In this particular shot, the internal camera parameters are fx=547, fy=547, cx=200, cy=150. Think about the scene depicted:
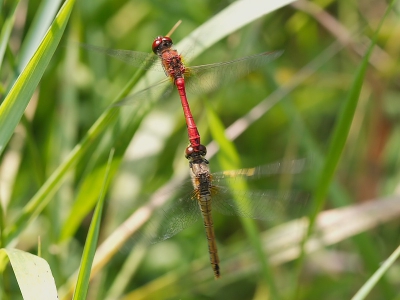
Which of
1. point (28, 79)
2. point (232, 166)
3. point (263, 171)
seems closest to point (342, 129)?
point (263, 171)

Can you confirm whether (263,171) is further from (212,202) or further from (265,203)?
(212,202)

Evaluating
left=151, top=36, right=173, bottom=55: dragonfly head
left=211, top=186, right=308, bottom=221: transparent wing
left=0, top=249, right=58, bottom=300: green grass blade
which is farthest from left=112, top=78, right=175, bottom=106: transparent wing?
left=0, top=249, right=58, bottom=300: green grass blade

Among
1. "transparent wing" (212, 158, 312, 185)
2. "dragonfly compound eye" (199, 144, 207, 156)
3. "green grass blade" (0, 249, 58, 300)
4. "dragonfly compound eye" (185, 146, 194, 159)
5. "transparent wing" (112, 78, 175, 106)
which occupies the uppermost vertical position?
"transparent wing" (112, 78, 175, 106)

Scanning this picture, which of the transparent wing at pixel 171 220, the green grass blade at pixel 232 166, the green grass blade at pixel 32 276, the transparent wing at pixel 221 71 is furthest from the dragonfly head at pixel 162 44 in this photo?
the green grass blade at pixel 32 276

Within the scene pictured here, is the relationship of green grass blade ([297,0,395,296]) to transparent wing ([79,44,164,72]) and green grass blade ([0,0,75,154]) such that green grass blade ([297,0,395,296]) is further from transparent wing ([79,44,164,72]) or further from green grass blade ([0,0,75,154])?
green grass blade ([0,0,75,154])

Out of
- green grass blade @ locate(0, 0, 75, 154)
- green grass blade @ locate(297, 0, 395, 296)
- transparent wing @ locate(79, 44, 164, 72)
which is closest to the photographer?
green grass blade @ locate(0, 0, 75, 154)

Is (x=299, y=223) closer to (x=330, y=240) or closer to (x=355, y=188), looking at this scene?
(x=330, y=240)

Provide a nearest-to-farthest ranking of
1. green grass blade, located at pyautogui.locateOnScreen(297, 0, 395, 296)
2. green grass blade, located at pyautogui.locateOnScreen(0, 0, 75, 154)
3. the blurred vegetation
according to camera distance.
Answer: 1. green grass blade, located at pyautogui.locateOnScreen(0, 0, 75, 154)
2. green grass blade, located at pyautogui.locateOnScreen(297, 0, 395, 296)
3. the blurred vegetation
